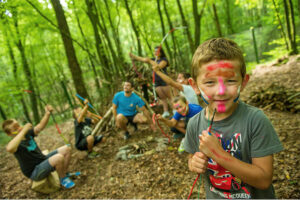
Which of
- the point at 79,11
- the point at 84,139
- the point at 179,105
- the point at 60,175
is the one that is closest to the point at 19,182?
the point at 60,175

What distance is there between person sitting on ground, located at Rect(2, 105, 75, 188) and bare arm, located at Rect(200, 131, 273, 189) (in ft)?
11.6

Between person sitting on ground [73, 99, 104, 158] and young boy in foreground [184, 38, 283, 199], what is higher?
young boy in foreground [184, 38, 283, 199]

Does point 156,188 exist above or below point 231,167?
below

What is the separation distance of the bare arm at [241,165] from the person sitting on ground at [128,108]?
13.5 ft

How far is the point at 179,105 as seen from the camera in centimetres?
323

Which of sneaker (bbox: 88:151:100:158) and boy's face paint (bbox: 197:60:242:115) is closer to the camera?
boy's face paint (bbox: 197:60:242:115)

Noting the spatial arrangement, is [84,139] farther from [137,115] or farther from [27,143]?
[137,115]

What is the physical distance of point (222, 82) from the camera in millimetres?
1030

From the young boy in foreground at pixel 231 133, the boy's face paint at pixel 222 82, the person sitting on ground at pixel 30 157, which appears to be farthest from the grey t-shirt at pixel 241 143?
the person sitting on ground at pixel 30 157

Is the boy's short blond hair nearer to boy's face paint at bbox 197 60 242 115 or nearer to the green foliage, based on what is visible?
boy's face paint at bbox 197 60 242 115

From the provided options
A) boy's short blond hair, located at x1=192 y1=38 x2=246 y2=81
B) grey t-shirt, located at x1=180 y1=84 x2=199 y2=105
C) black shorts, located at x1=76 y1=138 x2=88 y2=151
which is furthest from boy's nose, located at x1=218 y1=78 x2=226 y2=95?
black shorts, located at x1=76 y1=138 x2=88 y2=151

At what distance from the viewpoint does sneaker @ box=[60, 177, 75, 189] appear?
3510 mm

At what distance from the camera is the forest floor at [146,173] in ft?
8.46

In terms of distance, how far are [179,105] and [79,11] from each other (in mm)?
8470
